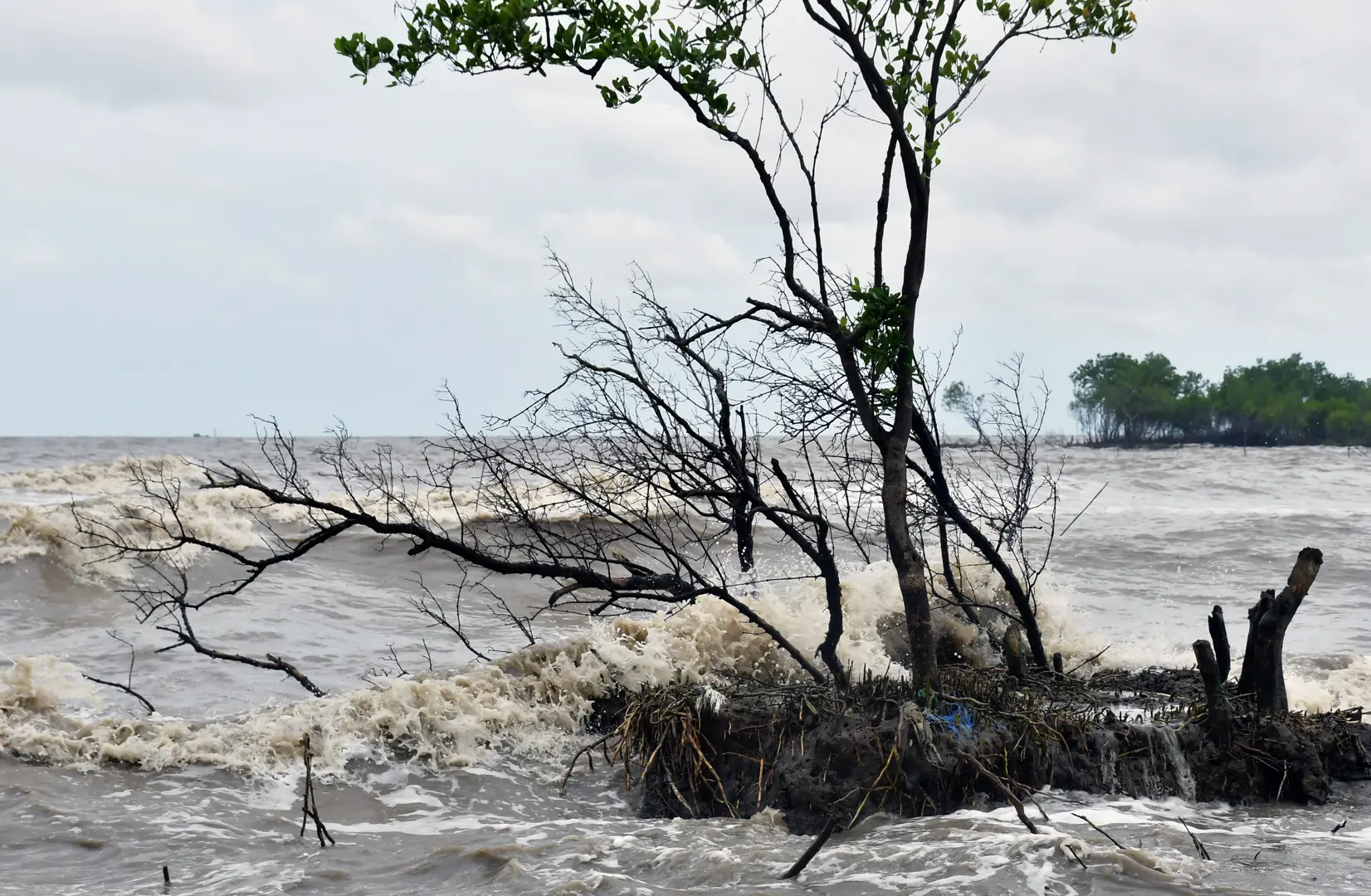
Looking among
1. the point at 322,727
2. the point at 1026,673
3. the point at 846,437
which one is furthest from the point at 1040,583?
the point at 322,727

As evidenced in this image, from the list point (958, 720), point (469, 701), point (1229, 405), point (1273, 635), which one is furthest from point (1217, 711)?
point (1229, 405)

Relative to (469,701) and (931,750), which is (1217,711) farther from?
(469,701)

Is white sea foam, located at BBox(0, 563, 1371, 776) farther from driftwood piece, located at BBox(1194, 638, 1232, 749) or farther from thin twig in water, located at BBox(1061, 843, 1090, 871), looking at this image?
thin twig in water, located at BBox(1061, 843, 1090, 871)

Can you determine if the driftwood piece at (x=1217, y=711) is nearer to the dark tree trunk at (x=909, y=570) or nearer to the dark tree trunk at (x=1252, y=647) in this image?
the dark tree trunk at (x=1252, y=647)

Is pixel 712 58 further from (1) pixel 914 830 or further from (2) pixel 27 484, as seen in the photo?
(2) pixel 27 484

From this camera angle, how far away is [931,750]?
247 inches

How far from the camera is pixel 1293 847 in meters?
5.91

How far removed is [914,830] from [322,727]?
468 centimetres

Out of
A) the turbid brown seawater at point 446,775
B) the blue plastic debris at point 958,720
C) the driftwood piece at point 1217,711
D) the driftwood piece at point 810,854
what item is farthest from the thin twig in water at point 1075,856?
the driftwood piece at point 1217,711

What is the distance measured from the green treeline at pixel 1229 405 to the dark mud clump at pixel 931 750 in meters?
87.1

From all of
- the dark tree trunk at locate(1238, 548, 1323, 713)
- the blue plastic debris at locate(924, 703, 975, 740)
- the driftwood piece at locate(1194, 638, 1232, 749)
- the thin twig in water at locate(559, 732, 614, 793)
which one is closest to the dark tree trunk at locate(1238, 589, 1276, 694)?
the dark tree trunk at locate(1238, 548, 1323, 713)

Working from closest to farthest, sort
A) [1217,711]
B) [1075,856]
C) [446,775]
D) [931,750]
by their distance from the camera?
[1075,856] < [931,750] < [1217,711] < [446,775]

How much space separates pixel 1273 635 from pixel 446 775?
230 inches

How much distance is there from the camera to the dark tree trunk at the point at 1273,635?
727 centimetres
